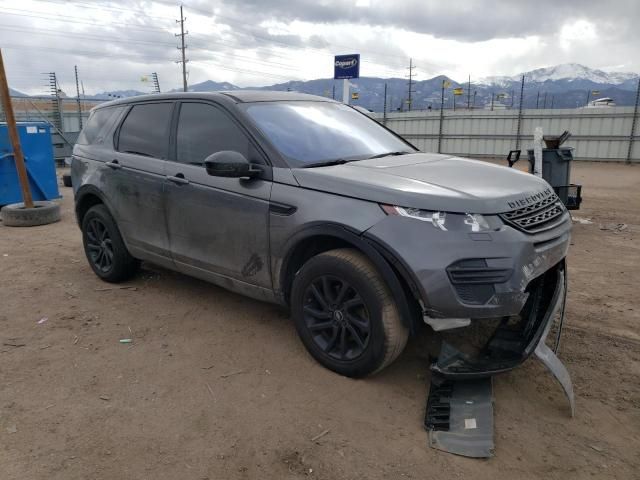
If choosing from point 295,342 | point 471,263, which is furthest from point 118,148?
point 471,263

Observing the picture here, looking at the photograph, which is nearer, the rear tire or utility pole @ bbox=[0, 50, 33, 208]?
the rear tire

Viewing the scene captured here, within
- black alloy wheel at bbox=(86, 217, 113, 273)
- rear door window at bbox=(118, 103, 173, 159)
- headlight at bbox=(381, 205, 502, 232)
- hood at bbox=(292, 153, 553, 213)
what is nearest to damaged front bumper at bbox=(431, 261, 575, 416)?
hood at bbox=(292, 153, 553, 213)

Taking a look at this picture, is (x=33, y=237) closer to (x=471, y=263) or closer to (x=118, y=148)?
(x=118, y=148)

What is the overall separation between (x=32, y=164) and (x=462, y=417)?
372 inches

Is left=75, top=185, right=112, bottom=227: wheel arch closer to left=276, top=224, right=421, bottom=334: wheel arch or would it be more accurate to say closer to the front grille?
left=276, top=224, right=421, bottom=334: wheel arch

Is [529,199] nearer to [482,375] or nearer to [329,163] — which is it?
[482,375]

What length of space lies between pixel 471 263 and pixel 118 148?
3465mm

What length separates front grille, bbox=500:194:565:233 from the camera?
283 centimetres

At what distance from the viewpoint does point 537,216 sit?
3004 millimetres

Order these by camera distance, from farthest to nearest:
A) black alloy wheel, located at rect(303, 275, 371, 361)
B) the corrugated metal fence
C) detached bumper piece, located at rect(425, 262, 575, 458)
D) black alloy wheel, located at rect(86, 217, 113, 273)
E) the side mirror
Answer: the corrugated metal fence → black alloy wheel, located at rect(86, 217, 113, 273) → the side mirror → black alloy wheel, located at rect(303, 275, 371, 361) → detached bumper piece, located at rect(425, 262, 575, 458)

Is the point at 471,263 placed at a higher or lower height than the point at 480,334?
higher

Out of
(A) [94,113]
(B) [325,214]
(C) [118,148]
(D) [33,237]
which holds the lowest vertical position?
(D) [33,237]

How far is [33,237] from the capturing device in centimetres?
743

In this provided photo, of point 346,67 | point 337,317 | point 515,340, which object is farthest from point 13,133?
point 346,67
